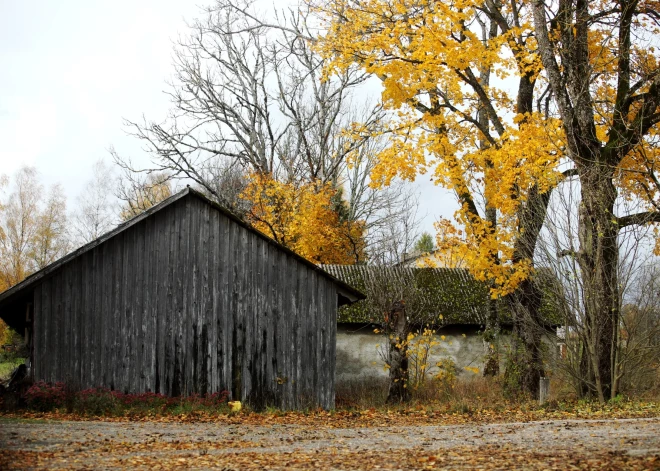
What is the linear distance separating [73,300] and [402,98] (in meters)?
9.93

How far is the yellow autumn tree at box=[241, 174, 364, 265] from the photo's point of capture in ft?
117

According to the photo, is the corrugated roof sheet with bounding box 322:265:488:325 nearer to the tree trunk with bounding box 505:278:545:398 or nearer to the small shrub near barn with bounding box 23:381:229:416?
the tree trunk with bounding box 505:278:545:398

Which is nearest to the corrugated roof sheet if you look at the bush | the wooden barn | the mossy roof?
the mossy roof

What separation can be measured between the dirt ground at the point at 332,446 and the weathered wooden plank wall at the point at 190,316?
3586mm

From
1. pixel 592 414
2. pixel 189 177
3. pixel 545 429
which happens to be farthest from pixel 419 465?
pixel 189 177

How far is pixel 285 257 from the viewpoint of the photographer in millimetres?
19969

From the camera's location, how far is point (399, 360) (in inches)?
830

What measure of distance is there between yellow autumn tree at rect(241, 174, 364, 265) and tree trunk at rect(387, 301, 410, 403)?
13.6 meters

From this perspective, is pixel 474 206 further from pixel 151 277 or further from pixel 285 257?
pixel 151 277

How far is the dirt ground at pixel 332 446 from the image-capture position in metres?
9.52

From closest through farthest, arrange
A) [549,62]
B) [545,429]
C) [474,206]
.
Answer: [545,429], [549,62], [474,206]

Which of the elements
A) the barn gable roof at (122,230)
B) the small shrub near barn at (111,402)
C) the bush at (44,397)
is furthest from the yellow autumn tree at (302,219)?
the bush at (44,397)

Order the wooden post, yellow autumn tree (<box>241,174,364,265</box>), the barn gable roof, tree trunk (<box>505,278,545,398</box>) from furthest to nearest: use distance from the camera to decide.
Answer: yellow autumn tree (<box>241,174,364,265</box>)
tree trunk (<box>505,278,545,398</box>)
the wooden post
the barn gable roof

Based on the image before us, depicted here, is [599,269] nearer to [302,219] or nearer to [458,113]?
[458,113]
